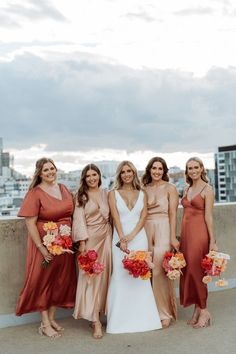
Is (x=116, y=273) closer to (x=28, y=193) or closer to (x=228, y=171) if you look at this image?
(x=28, y=193)

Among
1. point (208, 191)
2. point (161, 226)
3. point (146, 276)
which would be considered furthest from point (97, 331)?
point (208, 191)

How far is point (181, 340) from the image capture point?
4824 millimetres

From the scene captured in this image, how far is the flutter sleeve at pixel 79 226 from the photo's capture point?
16.4 feet

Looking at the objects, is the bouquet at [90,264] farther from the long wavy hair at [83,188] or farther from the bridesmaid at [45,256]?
the long wavy hair at [83,188]

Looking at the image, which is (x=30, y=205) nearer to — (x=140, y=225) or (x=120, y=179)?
(x=120, y=179)

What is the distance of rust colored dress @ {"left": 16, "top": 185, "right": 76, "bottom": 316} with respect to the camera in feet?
16.2

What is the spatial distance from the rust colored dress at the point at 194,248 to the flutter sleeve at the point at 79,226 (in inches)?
41.5

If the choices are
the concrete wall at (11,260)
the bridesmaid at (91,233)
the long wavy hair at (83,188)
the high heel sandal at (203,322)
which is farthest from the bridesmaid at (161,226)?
the concrete wall at (11,260)

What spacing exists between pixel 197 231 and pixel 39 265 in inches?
63.0

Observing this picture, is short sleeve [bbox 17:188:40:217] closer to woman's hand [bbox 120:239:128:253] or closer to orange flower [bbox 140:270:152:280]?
woman's hand [bbox 120:239:128:253]

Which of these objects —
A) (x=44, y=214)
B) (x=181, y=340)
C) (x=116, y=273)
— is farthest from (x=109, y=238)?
(x=181, y=340)

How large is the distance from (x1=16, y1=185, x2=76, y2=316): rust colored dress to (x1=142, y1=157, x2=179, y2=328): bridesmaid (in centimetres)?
84

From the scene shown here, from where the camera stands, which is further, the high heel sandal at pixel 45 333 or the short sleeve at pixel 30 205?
the high heel sandal at pixel 45 333

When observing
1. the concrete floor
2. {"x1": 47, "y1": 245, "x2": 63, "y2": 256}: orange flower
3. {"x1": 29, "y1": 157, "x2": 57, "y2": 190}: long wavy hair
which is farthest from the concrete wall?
{"x1": 47, "y1": 245, "x2": 63, "y2": 256}: orange flower
